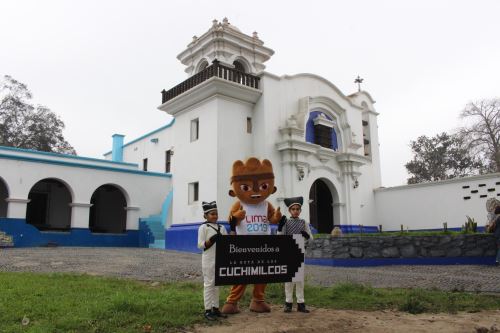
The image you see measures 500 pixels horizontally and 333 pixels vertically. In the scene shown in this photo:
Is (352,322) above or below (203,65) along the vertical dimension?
below

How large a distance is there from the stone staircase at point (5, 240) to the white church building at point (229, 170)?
358 mm

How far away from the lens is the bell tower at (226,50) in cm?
1794

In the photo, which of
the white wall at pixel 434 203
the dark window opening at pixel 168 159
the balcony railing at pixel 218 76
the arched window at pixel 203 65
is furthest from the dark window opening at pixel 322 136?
the dark window opening at pixel 168 159

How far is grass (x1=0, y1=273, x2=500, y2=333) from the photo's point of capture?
4.76 meters

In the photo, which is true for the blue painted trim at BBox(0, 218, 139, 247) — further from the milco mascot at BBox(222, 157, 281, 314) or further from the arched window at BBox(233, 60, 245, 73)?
the milco mascot at BBox(222, 157, 281, 314)

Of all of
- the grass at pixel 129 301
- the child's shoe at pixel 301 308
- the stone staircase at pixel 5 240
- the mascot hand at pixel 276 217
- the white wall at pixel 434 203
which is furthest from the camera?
the white wall at pixel 434 203

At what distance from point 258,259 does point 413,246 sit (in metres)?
7.91

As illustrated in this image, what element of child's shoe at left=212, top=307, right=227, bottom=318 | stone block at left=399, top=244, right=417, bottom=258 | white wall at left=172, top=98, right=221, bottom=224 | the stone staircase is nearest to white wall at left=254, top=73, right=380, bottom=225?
white wall at left=172, top=98, right=221, bottom=224

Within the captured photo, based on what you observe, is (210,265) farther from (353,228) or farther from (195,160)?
(353,228)

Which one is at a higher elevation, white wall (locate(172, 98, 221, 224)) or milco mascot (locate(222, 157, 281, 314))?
white wall (locate(172, 98, 221, 224))

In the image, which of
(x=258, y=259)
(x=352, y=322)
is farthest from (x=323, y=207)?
(x=352, y=322)

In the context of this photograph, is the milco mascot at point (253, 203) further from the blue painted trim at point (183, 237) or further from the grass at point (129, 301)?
the blue painted trim at point (183, 237)

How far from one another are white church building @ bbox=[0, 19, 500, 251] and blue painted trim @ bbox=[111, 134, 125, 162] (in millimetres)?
5773

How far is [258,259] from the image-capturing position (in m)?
5.67
